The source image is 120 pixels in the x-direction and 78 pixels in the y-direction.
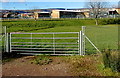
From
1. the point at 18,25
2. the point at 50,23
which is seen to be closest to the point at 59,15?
the point at 50,23

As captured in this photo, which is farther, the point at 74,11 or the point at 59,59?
the point at 74,11

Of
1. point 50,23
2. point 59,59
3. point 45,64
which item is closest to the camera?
point 45,64

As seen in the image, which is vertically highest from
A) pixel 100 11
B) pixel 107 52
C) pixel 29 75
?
pixel 100 11

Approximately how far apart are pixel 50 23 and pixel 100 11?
21301 mm

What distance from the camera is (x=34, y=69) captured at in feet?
20.5

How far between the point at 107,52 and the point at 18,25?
1219 inches

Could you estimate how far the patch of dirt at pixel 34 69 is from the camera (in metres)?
5.85

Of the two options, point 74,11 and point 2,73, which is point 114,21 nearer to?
point 74,11

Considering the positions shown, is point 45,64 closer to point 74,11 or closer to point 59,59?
point 59,59

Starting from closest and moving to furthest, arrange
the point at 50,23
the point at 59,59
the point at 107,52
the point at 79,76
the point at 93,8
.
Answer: the point at 79,76
the point at 107,52
the point at 59,59
the point at 50,23
the point at 93,8

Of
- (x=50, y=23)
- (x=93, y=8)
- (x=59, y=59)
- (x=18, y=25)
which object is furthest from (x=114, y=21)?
(x=59, y=59)

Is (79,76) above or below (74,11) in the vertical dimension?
below

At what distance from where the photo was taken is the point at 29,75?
5.72m

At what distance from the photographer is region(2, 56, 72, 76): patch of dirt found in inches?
230
